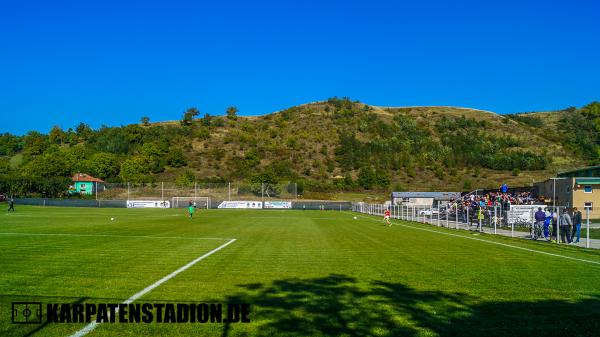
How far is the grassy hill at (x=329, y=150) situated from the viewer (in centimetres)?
10856

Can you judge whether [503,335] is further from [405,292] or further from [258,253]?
[258,253]

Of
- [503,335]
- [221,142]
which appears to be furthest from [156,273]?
[221,142]

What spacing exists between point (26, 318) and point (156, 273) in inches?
150

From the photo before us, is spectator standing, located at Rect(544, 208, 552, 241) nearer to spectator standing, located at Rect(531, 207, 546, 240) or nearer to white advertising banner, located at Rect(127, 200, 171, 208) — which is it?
spectator standing, located at Rect(531, 207, 546, 240)

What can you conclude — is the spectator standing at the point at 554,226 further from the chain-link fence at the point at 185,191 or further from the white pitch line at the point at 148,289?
the chain-link fence at the point at 185,191

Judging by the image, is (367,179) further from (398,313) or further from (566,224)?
(398,313)

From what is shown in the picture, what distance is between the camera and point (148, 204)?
73.4 m

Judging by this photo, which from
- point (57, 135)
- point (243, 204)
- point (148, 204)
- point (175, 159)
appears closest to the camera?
point (243, 204)

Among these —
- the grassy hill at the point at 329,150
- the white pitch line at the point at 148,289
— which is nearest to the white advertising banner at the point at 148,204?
the grassy hill at the point at 329,150

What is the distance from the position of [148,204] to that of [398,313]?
2753 inches

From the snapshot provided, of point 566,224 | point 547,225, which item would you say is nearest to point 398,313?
point 566,224

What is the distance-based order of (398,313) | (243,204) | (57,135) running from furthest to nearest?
(57,135)
(243,204)
(398,313)

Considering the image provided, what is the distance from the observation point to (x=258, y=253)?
14719 mm

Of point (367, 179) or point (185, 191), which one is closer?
point (185, 191)
